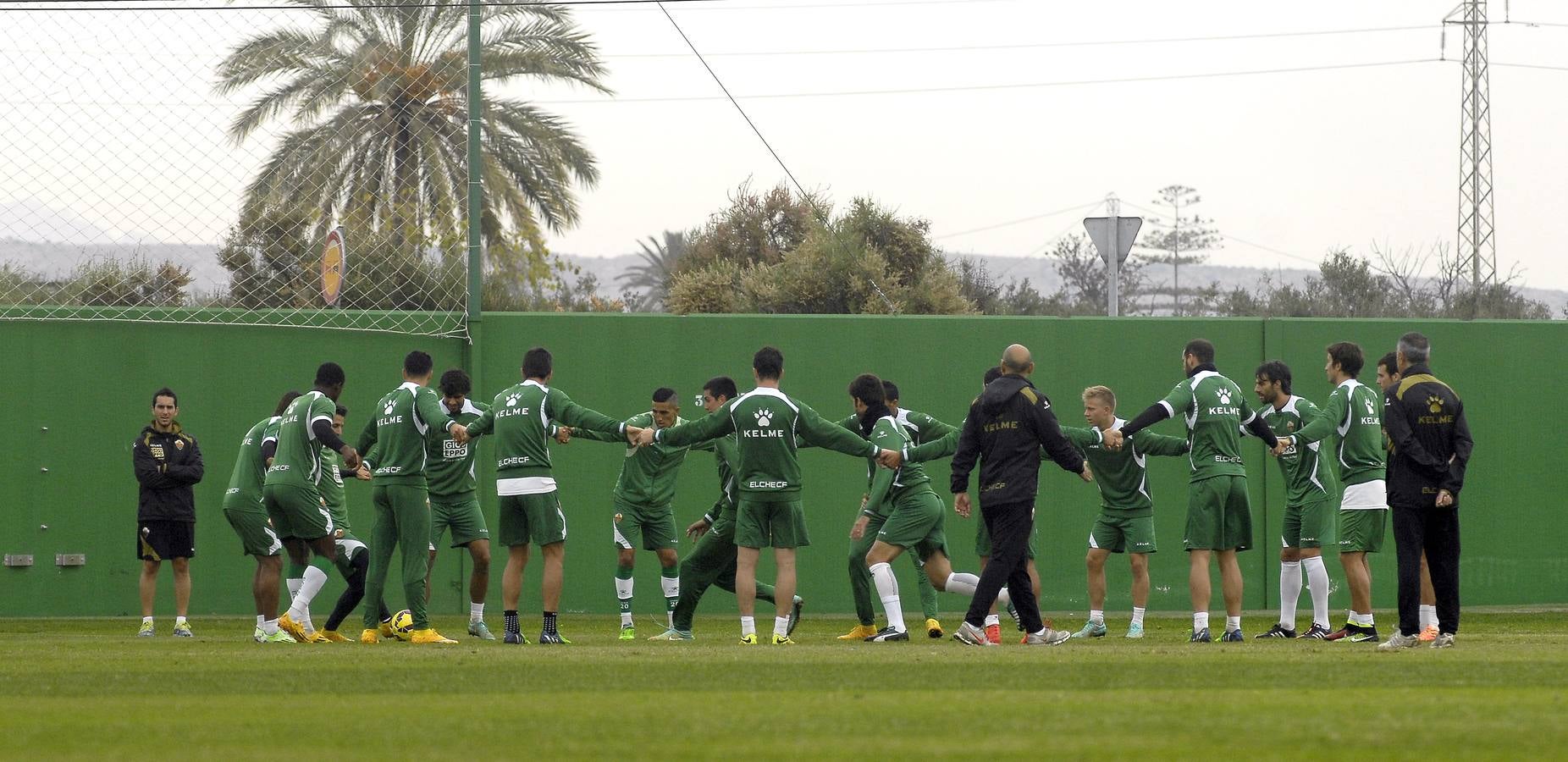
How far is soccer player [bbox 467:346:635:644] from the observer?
12117 millimetres

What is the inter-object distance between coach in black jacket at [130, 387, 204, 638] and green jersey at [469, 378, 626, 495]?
3.51 metres

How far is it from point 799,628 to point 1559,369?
8.19 m

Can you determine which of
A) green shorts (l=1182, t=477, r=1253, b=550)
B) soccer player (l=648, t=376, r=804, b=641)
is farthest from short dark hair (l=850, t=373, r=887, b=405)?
green shorts (l=1182, t=477, r=1253, b=550)

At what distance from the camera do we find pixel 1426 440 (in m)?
10.8

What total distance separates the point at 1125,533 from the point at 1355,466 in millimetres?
1762

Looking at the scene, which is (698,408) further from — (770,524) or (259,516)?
(770,524)

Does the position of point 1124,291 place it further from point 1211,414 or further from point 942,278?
point 1211,414

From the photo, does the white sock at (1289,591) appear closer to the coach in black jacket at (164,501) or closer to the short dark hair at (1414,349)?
the short dark hair at (1414,349)

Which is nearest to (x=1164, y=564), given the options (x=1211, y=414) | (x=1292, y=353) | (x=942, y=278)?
(x=1292, y=353)

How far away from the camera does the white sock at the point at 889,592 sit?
41.1 feet

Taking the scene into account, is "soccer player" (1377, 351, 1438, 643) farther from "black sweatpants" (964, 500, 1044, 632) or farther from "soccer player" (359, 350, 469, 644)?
"soccer player" (359, 350, 469, 644)

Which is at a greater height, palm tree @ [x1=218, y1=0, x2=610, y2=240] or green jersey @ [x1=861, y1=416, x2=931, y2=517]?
palm tree @ [x1=218, y1=0, x2=610, y2=240]

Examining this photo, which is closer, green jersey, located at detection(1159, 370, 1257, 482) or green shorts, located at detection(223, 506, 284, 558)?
green jersey, located at detection(1159, 370, 1257, 482)

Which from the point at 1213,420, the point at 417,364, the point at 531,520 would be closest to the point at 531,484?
the point at 531,520
